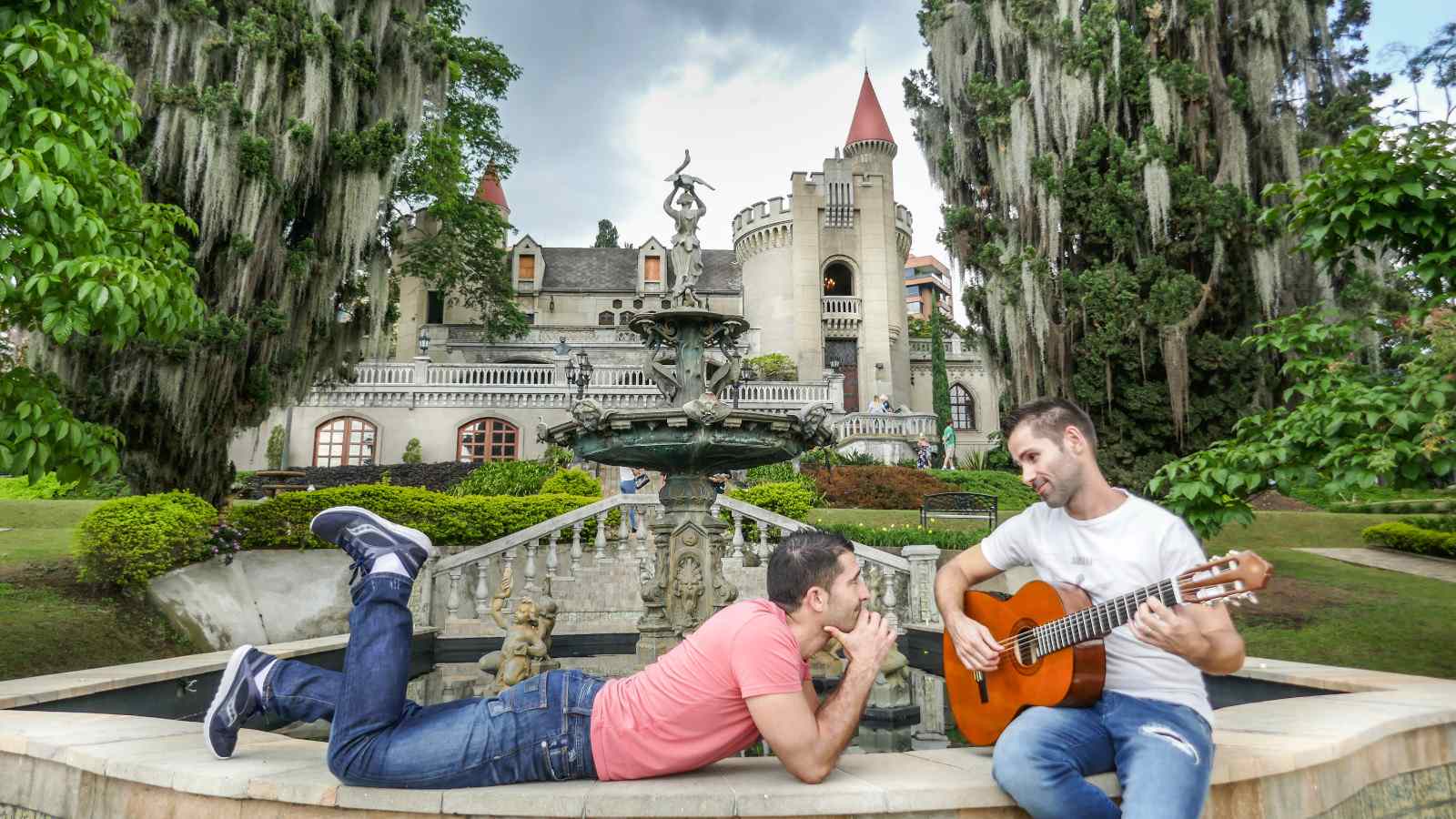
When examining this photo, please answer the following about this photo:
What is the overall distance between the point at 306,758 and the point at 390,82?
40.3 ft

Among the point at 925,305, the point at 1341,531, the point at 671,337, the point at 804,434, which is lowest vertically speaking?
the point at 1341,531

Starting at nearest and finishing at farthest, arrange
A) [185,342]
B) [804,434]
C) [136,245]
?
[136,245] → [804,434] → [185,342]

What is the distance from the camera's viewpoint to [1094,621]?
256 cm

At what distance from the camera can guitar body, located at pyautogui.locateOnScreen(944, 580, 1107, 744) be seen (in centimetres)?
266

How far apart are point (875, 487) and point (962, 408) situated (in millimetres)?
20113

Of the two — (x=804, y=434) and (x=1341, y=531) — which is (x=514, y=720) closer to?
(x=804, y=434)

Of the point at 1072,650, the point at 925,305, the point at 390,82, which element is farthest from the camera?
the point at 925,305

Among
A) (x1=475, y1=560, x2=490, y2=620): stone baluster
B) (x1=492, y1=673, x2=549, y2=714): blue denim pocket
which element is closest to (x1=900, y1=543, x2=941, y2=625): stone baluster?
(x1=475, y1=560, x2=490, y2=620): stone baluster

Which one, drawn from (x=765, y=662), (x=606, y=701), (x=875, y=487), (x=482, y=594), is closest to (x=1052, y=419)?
(x=765, y=662)

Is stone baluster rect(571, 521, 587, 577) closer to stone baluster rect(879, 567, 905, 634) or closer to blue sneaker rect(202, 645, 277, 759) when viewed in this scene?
stone baluster rect(879, 567, 905, 634)

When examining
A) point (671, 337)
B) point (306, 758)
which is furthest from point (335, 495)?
point (306, 758)

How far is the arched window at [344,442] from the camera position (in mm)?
27328

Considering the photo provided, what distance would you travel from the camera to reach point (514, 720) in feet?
8.86

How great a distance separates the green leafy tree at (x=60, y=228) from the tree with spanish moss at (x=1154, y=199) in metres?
14.6
